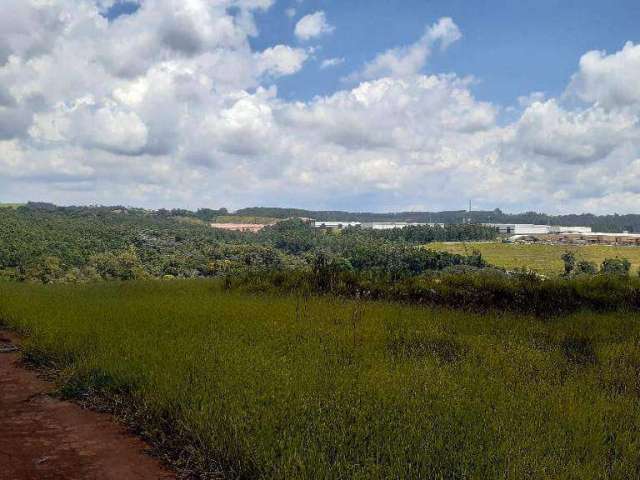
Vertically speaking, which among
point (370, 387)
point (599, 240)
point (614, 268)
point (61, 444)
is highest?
point (614, 268)

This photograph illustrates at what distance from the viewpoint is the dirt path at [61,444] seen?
4.22 metres

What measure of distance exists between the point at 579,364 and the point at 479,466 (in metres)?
3.94

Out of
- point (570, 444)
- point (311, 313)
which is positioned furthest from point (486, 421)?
point (311, 313)

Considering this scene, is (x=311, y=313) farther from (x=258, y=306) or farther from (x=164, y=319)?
(x=164, y=319)

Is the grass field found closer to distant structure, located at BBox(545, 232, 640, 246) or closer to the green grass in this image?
distant structure, located at BBox(545, 232, 640, 246)

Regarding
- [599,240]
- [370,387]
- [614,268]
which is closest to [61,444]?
[370,387]

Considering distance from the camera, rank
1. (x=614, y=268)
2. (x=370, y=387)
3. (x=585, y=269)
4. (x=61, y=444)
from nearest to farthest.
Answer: (x=61, y=444)
(x=370, y=387)
(x=614, y=268)
(x=585, y=269)

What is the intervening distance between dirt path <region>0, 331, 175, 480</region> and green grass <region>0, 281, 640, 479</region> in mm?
351

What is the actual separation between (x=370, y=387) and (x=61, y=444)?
10.8ft

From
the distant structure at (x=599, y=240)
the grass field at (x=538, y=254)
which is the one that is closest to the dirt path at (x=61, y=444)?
the grass field at (x=538, y=254)

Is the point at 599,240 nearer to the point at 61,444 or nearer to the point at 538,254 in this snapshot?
the point at 538,254

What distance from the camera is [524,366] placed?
662 centimetres

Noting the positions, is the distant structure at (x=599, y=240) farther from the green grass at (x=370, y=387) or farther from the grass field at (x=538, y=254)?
the green grass at (x=370, y=387)

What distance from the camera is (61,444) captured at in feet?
15.8
